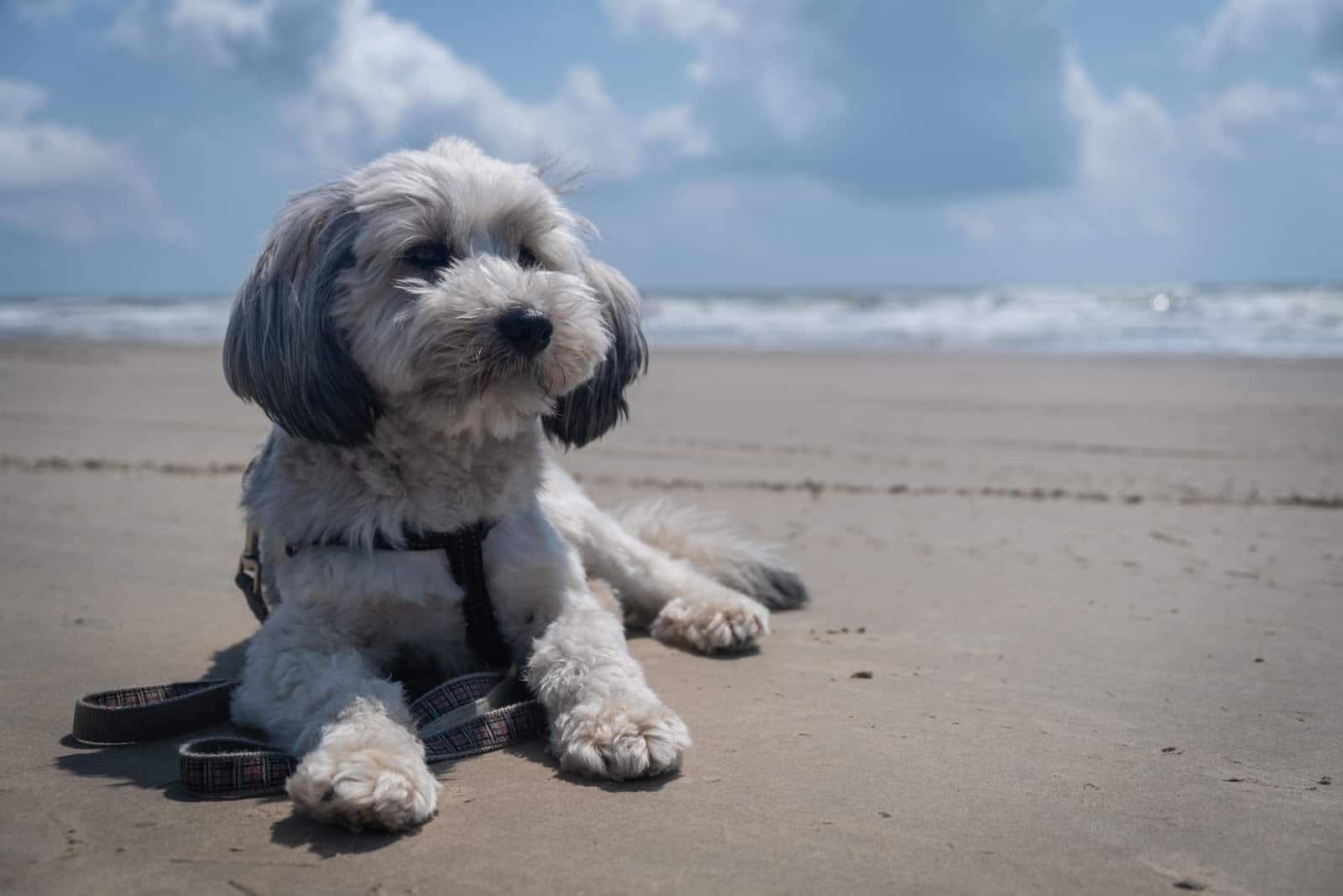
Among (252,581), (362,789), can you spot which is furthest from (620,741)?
(252,581)

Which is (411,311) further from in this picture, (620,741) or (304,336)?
(620,741)

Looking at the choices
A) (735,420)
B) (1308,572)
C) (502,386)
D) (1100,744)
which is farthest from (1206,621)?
(735,420)

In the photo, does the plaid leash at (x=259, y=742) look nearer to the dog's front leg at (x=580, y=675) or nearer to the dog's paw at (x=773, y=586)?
the dog's front leg at (x=580, y=675)

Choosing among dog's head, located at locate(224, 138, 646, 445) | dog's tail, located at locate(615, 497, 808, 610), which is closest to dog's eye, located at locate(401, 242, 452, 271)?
dog's head, located at locate(224, 138, 646, 445)

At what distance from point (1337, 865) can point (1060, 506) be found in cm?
482

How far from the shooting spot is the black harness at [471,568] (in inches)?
132

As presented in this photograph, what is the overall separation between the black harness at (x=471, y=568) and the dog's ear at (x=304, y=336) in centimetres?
35

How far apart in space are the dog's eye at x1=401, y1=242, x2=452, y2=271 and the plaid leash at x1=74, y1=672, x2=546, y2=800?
133cm

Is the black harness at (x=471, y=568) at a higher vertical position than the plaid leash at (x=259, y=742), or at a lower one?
higher

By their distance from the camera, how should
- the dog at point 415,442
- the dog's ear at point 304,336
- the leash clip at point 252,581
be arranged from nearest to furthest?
the dog at point 415,442 < the dog's ear at point 304,336 < the leash clip at point 252,581

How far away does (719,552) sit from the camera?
499 centimetres

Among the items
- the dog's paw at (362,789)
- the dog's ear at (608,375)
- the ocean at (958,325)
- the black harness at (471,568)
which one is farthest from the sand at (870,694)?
the ocean at (958,325)

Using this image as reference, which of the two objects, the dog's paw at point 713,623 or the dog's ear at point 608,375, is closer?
the dog's ear at point 608,375

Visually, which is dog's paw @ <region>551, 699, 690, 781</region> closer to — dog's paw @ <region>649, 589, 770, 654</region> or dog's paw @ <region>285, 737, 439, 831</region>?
dog's paw @ <region>285, 737, 439, 831</region>
